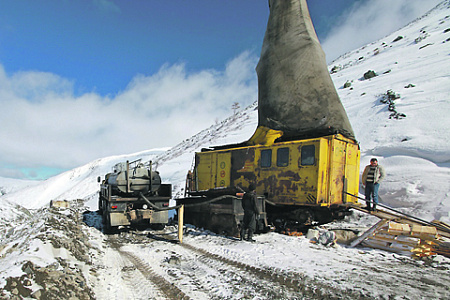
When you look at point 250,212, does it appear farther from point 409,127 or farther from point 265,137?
point 409,127

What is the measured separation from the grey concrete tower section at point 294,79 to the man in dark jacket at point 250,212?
2657mm

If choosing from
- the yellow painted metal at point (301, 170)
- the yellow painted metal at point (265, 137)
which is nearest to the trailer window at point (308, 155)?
the yellow painted metal at point (301, 170)

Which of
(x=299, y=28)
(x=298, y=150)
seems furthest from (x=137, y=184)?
(x=299, y=28)

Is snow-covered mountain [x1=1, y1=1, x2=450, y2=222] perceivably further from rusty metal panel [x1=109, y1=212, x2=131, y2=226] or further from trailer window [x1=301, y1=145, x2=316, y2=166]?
rusty metal panel [x1=109, y1=212, x2=131, y2=226]

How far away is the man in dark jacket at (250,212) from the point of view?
7676 millimetres

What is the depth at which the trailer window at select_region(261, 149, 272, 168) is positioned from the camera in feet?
30.1

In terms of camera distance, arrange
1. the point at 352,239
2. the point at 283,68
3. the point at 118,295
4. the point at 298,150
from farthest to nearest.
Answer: the point at 283,68 < the point at 298,150 < the point at 352,239 < the point at 118,295

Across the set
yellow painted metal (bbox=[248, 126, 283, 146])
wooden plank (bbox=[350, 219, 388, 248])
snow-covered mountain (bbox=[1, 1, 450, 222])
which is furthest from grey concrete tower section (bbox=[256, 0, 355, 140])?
wooden plank (bbox=[350, 219, 388, 248])

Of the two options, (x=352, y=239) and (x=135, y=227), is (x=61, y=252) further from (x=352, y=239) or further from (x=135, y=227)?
(x=352, y=239)

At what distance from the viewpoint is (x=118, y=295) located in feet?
13.9

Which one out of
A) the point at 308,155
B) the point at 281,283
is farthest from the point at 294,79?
the point at 281,283

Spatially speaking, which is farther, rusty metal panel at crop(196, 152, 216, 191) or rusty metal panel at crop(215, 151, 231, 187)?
rusty metal panel at crop(196, 152, 216, 191)

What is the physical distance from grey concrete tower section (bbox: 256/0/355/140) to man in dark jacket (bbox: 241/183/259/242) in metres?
2.66

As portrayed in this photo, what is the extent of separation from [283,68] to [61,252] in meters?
10.6
